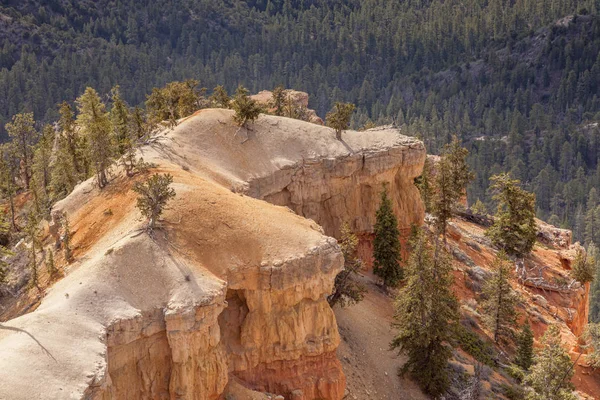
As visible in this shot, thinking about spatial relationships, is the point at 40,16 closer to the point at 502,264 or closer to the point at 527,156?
the point at 527,156

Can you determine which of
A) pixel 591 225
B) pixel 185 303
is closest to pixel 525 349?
pixel 185 303

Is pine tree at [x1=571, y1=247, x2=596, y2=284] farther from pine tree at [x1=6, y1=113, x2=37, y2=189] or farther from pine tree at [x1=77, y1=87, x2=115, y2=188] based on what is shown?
pine tree at [x1=6, y1=113, x2=37, y2=189]

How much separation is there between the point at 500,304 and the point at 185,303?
28.2m

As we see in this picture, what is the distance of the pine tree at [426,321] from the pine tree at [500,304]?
29.4ft

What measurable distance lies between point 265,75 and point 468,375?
6274 inches

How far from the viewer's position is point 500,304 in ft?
158

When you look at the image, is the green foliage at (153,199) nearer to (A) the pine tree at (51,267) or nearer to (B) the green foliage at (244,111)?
(A) the pine tree at (51,267)

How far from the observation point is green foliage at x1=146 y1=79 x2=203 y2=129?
5716 centimetres

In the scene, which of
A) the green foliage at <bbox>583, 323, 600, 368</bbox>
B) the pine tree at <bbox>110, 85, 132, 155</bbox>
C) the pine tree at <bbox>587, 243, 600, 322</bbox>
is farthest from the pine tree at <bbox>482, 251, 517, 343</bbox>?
the pine tree at <bbox>587, 243, 600, 322</bbox>

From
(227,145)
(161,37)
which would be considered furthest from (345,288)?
(161,37)

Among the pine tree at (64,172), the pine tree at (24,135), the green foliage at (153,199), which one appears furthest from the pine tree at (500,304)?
the pine tree at (24,135)

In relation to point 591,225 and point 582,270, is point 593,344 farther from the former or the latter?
point 591,225

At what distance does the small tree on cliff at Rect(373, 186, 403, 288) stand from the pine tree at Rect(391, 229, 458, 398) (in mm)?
8953

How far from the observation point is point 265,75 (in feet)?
633
